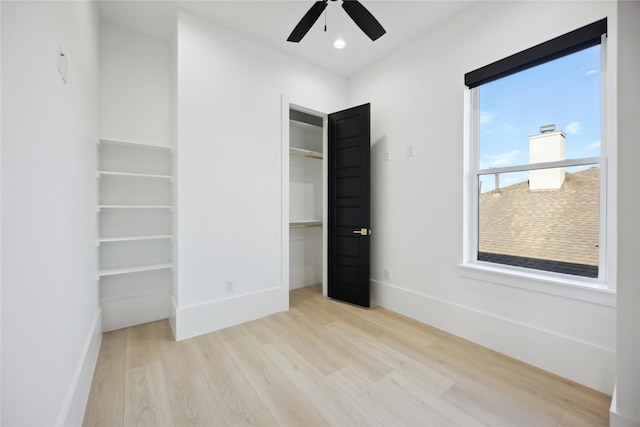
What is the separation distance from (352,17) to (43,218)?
92.0 inches

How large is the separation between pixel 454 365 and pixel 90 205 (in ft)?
10.1

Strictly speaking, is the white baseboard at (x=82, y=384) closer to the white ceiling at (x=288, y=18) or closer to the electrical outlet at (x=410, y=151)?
the white ceiling at (x=288, y=18)

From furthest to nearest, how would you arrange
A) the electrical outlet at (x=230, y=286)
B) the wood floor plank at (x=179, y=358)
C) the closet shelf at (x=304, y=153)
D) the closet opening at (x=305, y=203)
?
the closet opening at (x=305, y=203) < the closet shelf at (x=304, y=153) < the electrical outlet at (x=230, y=286) < the wood floor plank at (x=179, y=358)

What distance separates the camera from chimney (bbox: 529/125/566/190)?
1984 mm

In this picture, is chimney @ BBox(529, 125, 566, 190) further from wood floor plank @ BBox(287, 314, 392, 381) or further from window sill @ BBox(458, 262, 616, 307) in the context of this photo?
wood floor plank @ BBox(287, 314, 392, 381)

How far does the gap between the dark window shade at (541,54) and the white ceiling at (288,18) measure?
704 mm

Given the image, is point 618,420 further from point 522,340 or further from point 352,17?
point 352,17

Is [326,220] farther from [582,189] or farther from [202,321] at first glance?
[582,189]

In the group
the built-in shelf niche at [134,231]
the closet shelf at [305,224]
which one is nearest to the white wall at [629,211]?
the closet shelf at [305,224]

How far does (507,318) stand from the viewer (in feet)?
7.06

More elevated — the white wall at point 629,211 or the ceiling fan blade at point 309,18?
the ceiling fan blade at point 309,18

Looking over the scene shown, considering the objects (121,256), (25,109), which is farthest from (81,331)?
(25,109)

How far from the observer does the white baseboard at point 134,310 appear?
8.36 feet

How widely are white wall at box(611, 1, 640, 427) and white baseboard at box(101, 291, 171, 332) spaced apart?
355 cm
